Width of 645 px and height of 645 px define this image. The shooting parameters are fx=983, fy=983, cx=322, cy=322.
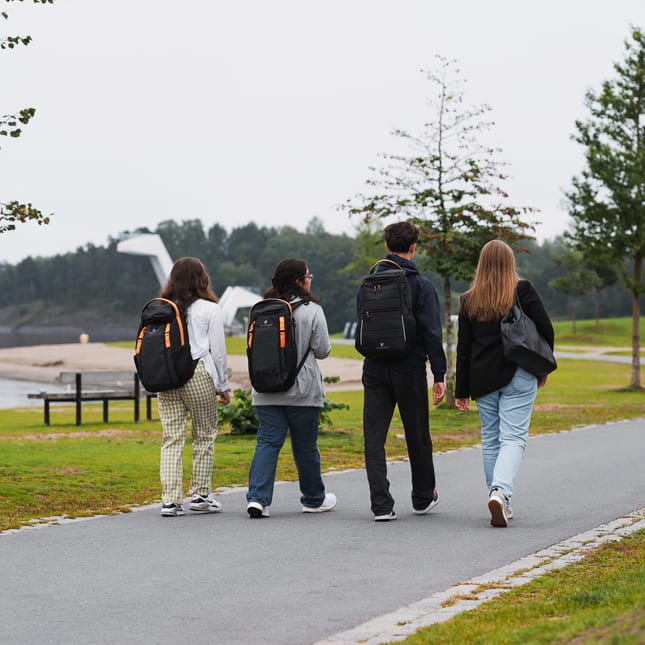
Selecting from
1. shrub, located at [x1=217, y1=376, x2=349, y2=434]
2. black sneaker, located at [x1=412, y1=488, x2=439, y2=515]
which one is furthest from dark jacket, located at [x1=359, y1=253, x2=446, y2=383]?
shrub, located at [x1=217, y1=376, x2=349, y2=434]

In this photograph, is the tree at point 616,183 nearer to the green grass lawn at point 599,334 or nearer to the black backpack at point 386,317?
the black backpack at point 386,317

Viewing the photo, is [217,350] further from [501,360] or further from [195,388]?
[501,360]

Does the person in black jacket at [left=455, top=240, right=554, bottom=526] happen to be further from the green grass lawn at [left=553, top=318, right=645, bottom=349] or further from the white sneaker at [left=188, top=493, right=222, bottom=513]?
the green grass lawn at [left=553, top=318, right=645, bottom=349]

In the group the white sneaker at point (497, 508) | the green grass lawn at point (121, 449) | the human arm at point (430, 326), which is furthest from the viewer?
the green grass lawn at point (121, 449)

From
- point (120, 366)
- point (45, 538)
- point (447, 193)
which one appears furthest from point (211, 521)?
point (120, 366)

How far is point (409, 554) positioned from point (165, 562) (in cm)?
139

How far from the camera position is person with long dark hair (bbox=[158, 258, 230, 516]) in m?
7.09

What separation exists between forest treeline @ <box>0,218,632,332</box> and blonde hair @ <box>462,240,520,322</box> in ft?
366

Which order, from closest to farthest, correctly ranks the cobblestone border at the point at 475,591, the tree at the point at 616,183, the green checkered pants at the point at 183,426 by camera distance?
the cobblestone border at the point at 475,591, the green checkered pants at the point at 183,426, the tree at the point at 616,183

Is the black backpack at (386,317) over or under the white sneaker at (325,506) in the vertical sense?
over

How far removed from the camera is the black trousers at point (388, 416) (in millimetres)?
6797

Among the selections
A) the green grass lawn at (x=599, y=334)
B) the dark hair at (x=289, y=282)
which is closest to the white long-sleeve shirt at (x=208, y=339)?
the dark hair at (x=289, y=282)

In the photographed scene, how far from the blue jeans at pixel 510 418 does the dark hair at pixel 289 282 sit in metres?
1.44

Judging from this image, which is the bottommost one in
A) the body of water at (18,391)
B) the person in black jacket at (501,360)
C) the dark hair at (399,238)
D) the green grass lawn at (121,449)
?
the body of water at (18,391)
